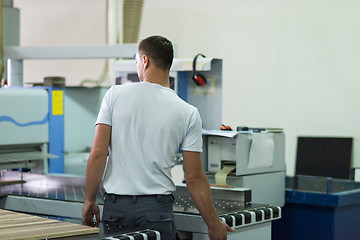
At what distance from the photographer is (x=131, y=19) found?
5.12 metres

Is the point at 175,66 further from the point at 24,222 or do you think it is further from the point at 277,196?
the point at 24,222

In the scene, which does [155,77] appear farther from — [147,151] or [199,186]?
[199,186]

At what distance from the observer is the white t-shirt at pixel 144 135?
2.00 meters

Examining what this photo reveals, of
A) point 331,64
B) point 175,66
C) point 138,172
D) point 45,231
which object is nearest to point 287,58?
point 331,64

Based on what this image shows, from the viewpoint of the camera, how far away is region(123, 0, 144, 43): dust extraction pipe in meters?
5.09

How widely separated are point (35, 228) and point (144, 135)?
1.58 ft

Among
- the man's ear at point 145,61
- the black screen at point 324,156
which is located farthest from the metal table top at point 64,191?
the black screen at point 324,156

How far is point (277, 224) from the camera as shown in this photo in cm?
307

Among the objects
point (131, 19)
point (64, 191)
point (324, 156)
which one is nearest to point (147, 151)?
point (64, 191)

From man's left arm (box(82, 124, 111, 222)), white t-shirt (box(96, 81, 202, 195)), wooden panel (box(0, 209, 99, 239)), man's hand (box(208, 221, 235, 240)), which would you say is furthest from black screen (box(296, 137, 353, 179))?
wooden panel (box(0, 209, 99, 239))

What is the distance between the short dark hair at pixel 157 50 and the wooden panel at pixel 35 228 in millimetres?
632

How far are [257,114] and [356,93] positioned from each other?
2.92ft

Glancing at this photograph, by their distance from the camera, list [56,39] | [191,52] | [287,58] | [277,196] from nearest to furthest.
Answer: [277,196], [287,58], [191,52], [56,39]

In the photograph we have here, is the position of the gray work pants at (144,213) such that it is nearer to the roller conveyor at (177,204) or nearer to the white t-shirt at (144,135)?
the white t-shirt at (144,135)
